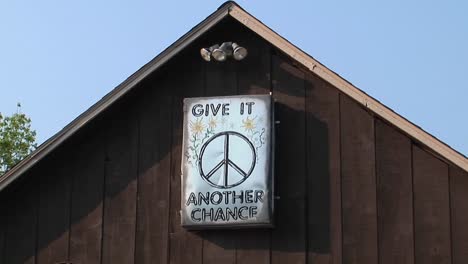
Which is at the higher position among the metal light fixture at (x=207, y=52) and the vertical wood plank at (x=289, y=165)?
the metal light fixture at (x=207, y=52)

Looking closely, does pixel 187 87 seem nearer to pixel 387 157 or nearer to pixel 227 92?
pixel 227 92

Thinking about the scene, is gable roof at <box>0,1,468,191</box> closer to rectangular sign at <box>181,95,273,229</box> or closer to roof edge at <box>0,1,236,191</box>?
roof edge at <box>0,1,236,191</box>

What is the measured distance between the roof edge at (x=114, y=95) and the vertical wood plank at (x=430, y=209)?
392 centimetres

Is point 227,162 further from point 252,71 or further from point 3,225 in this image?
point 3,225

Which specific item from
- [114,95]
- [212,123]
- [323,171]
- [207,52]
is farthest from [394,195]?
[114,95]

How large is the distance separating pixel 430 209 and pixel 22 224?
21.7 ft

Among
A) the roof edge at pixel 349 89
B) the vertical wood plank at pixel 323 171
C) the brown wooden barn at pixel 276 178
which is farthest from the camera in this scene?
the vertical wood plank at pixel 323 171

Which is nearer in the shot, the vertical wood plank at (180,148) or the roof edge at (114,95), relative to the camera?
the vertical wood plank at (180,148)

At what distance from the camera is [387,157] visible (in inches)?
692

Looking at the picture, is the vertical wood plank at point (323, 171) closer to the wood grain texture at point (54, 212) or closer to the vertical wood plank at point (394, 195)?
the vertical wood plank at point (394, 195)

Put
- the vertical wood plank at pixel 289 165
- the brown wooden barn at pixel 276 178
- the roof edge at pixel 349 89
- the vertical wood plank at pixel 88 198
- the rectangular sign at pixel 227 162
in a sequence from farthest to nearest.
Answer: the vertical wood plank at pixel 88 198 → the rectangular sign at pixel 227 162 → the vertical wood plank at pixel 289 165 → the brown wooden barn at pixel 276 178 → the roof edge at pixel 349 89

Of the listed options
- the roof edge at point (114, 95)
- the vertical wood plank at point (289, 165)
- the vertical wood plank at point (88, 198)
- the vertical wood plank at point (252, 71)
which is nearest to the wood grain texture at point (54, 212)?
the vertical wood plank at point (88, 198)

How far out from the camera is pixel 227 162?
18.0 metres

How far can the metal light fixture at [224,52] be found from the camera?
60.5 ft
